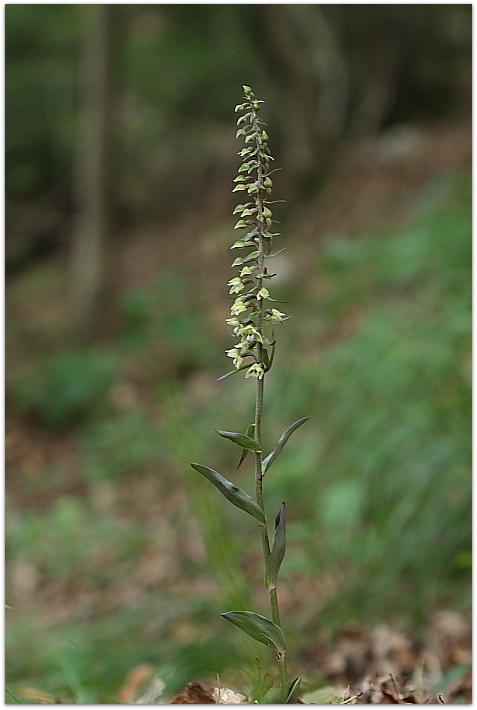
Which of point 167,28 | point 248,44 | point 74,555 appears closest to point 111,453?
point 74,555

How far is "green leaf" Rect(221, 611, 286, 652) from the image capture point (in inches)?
31.8

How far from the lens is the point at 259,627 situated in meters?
0.82

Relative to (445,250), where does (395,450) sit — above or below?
below

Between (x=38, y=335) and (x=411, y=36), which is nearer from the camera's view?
(x=38, y=335)

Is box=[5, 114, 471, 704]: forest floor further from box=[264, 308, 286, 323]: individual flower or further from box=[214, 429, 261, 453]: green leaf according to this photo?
box=[264, 308, 286, 323]: individual flower

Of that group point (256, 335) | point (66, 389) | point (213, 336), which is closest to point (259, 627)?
point (256, 335)

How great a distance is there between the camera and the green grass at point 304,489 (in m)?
2.28

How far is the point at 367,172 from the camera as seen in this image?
8414 mm

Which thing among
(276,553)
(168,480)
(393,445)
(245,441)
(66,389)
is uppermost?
(66,389)

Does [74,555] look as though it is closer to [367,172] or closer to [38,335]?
[38,335]

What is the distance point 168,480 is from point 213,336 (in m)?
2.24

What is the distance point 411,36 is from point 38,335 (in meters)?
6.26

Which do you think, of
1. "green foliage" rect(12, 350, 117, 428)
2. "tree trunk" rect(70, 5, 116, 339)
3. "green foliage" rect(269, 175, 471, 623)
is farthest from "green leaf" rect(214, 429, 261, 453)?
"tree trunk" rect(70, 5, 116, 339)

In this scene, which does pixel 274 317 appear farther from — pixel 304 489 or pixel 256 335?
pixel 304 489
